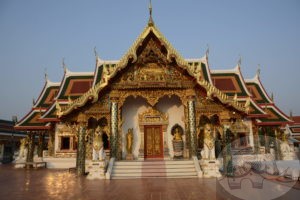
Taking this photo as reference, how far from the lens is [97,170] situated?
946cm

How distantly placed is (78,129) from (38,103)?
7802mm

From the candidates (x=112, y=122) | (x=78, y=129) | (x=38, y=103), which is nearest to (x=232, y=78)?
(x=112, y=122)

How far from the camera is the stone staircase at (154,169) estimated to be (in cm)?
950

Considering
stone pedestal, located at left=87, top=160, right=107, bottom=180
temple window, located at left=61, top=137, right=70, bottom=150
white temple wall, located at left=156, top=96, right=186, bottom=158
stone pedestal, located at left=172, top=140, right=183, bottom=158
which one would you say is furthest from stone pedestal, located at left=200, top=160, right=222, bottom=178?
temple window, located at left=61, top=137, right=70, bottom=150

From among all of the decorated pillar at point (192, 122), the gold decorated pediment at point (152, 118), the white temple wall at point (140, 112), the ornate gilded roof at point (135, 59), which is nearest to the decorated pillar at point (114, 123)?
the ornate gilded roof at point (135, 59)

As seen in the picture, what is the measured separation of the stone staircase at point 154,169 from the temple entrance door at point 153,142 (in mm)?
1836

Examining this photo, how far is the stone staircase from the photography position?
9.50 m

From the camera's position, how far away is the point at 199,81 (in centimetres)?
1061

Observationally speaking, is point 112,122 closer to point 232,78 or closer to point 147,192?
point 147,192

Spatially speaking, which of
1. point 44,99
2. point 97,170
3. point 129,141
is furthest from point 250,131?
point 44,99

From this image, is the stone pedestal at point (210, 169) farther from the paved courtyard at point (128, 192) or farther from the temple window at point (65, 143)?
the temple window at point (65, 143)

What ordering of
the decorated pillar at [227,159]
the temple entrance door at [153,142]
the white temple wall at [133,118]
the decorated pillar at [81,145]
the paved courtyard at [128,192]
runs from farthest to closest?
the white temple wall at [133,118], the temple entrance door at [153,142], the decorated pillar at [81,145], the decorated pillar at [227,159], the paved courtyard at [128,192]

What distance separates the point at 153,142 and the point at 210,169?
3.79 meters

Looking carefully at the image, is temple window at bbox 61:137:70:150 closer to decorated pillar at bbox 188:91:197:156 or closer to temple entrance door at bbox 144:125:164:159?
temple entrance door at bbox 144:125:164:159
